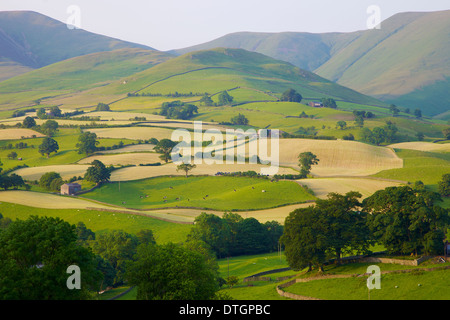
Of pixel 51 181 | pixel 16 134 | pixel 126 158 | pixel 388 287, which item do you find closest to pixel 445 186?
pixel 388 287

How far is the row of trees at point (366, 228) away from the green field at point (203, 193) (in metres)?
38.0

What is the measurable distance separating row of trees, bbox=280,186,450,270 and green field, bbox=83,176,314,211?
38.0 m

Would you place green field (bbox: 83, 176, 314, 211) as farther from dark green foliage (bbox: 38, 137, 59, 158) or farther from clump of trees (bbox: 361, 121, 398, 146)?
clump of trees (bbox: 361, 121, 398, 146)

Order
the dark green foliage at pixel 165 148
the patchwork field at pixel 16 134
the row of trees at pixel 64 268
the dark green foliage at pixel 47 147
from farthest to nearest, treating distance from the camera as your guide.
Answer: the patchwork field at pixel 16 134 < the dark green foliage at pixel 47 147 < the dark green foliage at pixel 165 148 < the row of trees at pixel 64 268

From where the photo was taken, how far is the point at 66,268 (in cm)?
4362

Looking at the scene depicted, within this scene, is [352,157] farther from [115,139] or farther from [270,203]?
[115,139]

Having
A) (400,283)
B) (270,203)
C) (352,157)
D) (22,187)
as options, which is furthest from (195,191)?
(400,283)

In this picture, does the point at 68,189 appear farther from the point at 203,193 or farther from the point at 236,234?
the point at 236,234

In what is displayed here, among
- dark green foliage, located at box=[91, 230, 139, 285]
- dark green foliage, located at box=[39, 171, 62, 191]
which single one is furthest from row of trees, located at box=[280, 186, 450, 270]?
dark green foliage, located at box=[39, 171, 62, 191]

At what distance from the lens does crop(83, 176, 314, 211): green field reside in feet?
358

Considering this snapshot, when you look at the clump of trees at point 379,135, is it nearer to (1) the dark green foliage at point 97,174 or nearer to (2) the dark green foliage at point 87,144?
(2) the dark green foliage at point 87,144

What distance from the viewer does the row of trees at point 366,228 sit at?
200 feet

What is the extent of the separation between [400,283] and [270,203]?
57079 millimetres

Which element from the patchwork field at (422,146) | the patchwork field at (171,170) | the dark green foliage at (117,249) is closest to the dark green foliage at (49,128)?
the patchwork field at (171,170)
